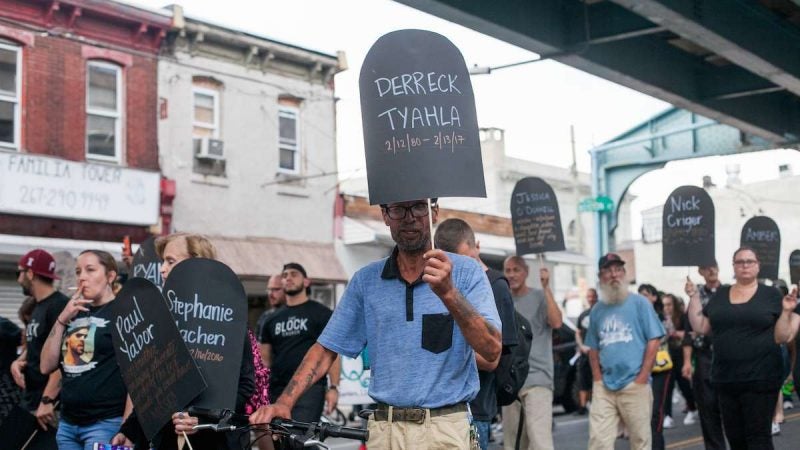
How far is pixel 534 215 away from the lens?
36.8 ft

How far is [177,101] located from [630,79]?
13220mm

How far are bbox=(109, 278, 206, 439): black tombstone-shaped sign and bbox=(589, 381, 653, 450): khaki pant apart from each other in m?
5.08

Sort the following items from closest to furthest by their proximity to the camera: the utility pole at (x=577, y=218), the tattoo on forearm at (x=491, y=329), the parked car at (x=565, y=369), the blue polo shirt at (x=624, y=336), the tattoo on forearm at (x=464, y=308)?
the tattoo on forearm at (x=464, y=308), the tattoo on forearm at (x=491, y=329), the blue polo shirt at (x=624, y=336), the parked car at (x=565, y=369), the utility pole at (x=577, y=218)

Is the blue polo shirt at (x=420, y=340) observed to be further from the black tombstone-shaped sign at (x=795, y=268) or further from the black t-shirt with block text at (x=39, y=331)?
the black tombstone-shaped sign at (x=795, y=268)

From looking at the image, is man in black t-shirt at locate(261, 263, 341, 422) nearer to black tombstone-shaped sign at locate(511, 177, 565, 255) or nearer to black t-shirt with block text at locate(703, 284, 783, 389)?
black tombstone-shaped sign at locate(511, 177, 565, 255)

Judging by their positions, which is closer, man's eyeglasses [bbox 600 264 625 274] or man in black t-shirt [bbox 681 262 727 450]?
man's eyeglasses [bbox 600 264 625 274]

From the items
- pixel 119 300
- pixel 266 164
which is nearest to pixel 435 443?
pixel 119 300

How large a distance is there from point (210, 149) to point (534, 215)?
12898mm

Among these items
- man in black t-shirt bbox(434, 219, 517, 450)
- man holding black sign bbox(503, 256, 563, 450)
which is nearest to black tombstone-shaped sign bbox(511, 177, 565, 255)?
man holding black sign bbox(503, 256, 563, 450)

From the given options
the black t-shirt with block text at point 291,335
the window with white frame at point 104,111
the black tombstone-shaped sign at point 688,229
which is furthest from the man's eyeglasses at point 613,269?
the window with white frame at point 104,111

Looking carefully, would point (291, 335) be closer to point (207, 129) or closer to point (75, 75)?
point (75, 75)

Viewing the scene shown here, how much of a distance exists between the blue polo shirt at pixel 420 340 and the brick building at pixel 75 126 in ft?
53.7

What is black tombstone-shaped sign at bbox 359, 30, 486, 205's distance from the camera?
14.0 ft

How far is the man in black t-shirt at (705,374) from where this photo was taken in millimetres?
9969
